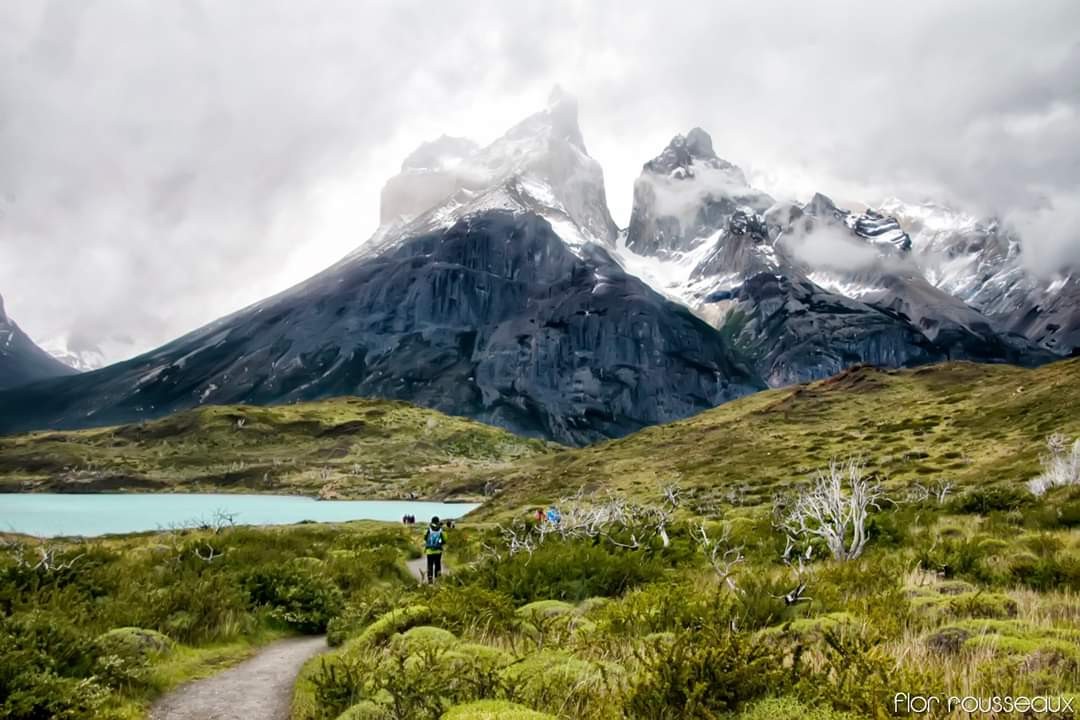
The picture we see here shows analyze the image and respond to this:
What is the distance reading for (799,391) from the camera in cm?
10131

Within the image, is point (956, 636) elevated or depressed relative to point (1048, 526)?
elevated

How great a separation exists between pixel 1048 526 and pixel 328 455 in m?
160

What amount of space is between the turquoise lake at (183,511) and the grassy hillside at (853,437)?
55.3ft

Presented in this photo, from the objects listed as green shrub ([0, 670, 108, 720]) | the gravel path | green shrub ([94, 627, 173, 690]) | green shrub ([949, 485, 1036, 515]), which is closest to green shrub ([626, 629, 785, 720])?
the gravel path

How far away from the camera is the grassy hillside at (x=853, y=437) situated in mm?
49312

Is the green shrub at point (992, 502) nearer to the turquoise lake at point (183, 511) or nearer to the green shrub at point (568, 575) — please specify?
the green shrub at point (568, 575)

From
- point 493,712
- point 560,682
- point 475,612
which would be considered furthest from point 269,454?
point 493,712

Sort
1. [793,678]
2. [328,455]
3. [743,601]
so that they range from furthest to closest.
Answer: [328,455], [743,601], [793,678]

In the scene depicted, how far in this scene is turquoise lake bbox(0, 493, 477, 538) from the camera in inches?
2608

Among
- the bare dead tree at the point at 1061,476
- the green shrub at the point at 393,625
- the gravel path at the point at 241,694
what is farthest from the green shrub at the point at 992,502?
the gravel path at the point at 241,694

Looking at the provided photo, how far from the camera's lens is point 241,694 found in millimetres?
9586

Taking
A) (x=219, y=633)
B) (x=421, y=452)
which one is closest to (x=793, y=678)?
(x=219, y=633)

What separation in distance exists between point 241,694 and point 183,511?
89114 mm

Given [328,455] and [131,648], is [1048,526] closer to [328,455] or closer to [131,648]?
[131,648]
